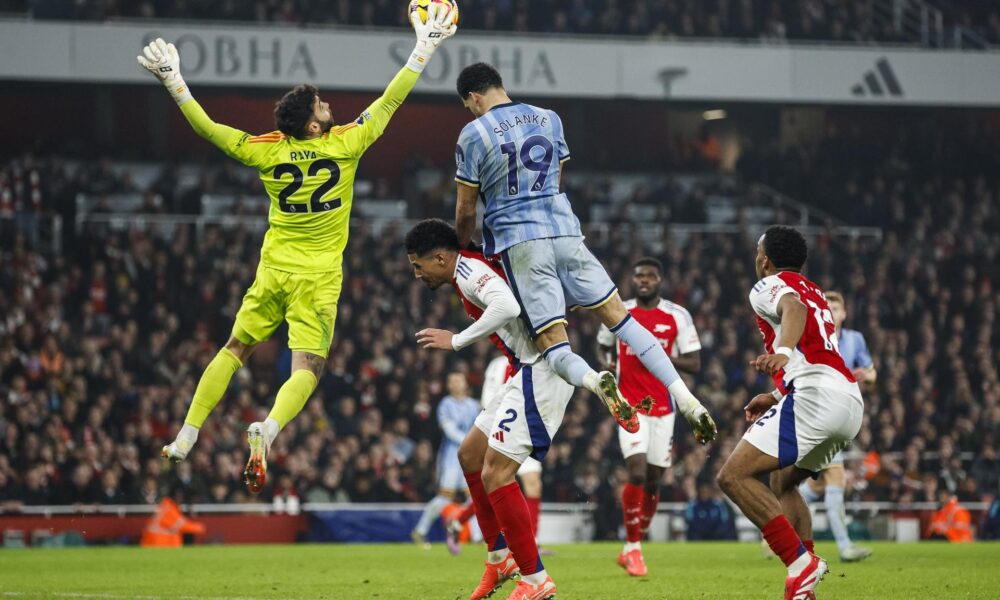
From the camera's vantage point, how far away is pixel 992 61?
95.4 ft

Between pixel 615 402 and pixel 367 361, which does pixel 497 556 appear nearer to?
pixel 615 402

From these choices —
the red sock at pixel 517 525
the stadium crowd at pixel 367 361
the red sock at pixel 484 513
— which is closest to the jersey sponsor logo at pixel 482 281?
the red sock at pixel 517 525

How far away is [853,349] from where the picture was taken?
13094mm

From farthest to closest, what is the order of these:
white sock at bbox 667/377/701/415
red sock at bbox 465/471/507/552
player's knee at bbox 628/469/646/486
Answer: player's knee at bbox 628/469/646/486, red sock at bbox 465/471/507/552, white sock at bbox 667/377/701/415

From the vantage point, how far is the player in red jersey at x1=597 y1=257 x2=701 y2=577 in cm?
1224

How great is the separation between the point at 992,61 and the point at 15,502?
21135mm

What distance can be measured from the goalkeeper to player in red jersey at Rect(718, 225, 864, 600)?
2912 millimetres

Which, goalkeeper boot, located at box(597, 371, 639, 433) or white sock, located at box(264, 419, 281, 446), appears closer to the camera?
goalkeeper boot, located at box(597, 371, 639, 433)

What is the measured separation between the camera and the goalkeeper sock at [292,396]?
29.0ft

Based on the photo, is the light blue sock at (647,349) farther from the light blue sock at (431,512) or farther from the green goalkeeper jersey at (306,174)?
the light blue sock at (431,512)

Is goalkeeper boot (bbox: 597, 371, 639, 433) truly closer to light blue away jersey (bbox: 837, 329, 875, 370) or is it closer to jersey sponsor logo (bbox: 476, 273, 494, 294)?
jersey sponsor logo (bbox: 476, 273, 494, 294)

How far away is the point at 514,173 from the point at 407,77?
5.04 feet

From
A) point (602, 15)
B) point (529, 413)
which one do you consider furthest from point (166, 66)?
point (602, 15)

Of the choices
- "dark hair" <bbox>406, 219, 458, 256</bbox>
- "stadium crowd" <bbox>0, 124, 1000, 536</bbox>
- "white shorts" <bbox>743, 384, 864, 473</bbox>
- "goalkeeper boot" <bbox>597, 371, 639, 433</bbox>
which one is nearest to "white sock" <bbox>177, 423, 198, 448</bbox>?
"dark hair" <bbox>406, 219, 458, 256</bbox>
